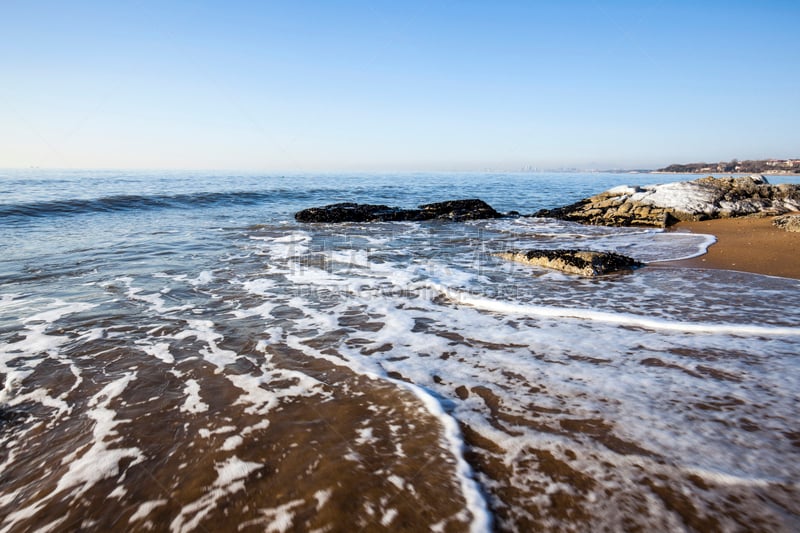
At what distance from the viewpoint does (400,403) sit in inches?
118

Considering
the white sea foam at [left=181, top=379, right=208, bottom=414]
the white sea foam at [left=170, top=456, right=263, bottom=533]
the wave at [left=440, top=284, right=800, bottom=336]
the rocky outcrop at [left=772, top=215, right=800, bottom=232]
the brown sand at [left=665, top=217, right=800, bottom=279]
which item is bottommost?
the white sea foam at [left=181, top=379, right=208, bottom=414]

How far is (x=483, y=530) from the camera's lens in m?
1.89

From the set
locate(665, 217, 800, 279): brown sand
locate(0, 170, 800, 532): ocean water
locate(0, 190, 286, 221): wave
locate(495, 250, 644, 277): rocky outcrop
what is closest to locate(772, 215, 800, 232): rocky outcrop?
locate(665, 217, 800, 279): brown sand

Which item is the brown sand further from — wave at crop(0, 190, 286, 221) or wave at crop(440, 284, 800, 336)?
wave at crop(0, 190, 286, 221)

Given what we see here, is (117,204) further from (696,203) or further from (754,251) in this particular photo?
(696,203)

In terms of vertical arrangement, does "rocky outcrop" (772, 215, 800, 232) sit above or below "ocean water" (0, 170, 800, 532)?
above

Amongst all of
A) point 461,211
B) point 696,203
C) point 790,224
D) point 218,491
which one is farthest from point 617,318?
point 461,211

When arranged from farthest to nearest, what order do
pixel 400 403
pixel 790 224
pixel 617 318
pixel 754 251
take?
pixel 790 224 → pixel 754 251 → pixel 617 318 → pixel 400 403

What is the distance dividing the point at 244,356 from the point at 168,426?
1.12 metres

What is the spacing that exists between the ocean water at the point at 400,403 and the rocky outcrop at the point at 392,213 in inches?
364

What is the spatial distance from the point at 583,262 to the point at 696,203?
385 inches

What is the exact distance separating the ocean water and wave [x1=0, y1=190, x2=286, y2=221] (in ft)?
36.9

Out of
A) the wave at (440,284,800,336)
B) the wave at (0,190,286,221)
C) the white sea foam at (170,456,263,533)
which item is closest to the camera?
the white sea foam at (170,456,263,533)

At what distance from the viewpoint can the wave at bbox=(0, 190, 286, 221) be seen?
1471 centimetres
